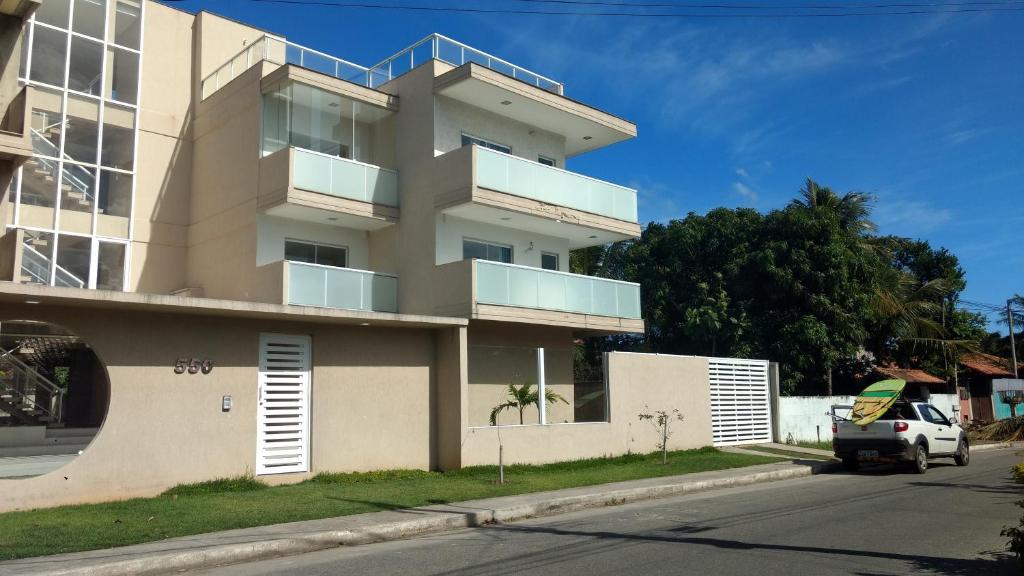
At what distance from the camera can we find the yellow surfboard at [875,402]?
1822cm

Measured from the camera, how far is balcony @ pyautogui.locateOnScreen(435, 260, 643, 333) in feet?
65.7

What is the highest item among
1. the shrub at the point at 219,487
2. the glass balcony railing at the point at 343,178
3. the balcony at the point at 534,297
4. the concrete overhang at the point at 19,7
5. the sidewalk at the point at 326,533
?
the concrete overhang at the point at 19,7

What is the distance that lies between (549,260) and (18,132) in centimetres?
1440

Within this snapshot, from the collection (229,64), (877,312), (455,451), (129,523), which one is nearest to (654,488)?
(455,451)

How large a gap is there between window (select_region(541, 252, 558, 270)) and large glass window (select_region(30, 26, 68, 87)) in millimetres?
14335

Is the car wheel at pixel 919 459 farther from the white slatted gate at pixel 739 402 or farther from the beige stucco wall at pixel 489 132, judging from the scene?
the beige stucco wall at pixel 489 132

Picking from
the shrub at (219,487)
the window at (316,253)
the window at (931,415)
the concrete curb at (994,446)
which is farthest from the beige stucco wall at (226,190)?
the concrete curb at (994,446)

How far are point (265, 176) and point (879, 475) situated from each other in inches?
639

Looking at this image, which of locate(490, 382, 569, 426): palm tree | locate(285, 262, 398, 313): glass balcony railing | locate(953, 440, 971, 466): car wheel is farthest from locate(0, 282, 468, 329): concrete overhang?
locate(953, 440, 971, 466): car wheel

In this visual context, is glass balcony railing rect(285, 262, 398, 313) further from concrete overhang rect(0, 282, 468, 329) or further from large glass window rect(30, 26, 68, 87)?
large glass window rect(30, 26, 68, 87)

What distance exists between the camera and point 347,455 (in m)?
16.0

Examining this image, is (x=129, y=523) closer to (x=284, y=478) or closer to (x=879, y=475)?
(x=284, y=478)

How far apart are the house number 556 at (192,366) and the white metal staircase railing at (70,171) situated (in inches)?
436

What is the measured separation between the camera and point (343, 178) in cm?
2120
